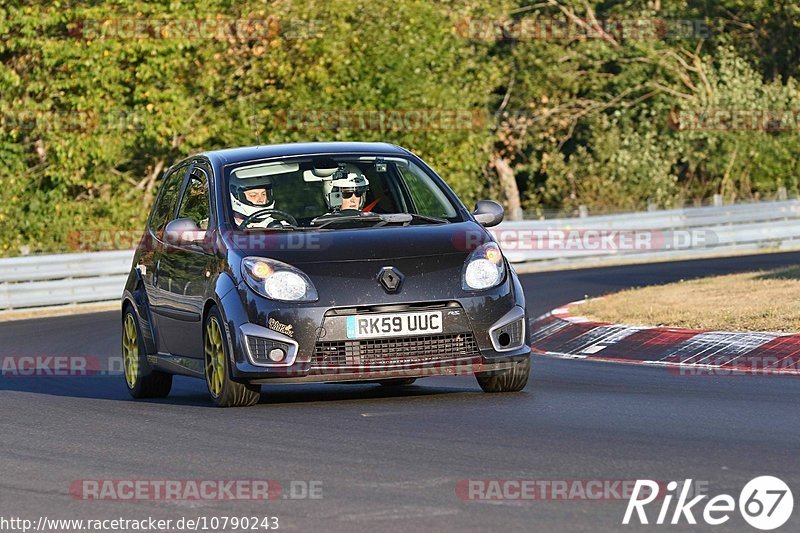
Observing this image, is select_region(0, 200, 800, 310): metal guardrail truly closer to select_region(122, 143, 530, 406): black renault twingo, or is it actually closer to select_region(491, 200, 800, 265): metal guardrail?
select_region(491, 200, 800, 265): metal guardrail

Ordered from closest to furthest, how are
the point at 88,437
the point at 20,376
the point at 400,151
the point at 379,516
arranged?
the point at 379,516, the point at 88,437, the point at 400,151, the point at 20,376

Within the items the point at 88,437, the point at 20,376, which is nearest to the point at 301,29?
the point at 20,376

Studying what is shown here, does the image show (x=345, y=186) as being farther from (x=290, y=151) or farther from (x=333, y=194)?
(x=290, y=151)

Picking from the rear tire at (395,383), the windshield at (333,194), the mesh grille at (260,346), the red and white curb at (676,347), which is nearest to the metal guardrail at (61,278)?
the red and white curb at (676,347)

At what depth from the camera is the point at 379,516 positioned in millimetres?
6555

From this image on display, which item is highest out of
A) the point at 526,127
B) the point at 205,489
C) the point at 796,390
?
the point at 205,489

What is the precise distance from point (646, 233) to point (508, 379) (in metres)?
19.9

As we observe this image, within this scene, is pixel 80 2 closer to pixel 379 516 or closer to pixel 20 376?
pixel 20 376

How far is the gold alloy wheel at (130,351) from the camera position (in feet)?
40.0

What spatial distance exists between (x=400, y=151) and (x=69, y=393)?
3.20m

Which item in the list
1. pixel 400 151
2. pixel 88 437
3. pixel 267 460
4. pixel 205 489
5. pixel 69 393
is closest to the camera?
pixel 205 489

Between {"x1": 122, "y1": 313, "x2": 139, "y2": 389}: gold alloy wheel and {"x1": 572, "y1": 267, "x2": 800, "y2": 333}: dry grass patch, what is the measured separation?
4.66 m

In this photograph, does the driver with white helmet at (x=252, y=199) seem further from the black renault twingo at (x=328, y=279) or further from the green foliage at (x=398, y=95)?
the green foliage at (x=398, y=95)

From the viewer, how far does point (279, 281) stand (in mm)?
9961
